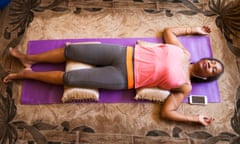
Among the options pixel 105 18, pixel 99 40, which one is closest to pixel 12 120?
pixel 99 40

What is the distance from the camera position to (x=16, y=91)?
68.3 inches

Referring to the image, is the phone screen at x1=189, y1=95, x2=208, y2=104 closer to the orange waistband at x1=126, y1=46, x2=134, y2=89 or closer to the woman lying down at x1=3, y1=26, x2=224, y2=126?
the woman lying down at x1=3, y1=26, x2=224, y2=126

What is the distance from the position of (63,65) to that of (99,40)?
306mm

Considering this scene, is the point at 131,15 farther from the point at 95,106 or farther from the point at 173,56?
the point at 95,106

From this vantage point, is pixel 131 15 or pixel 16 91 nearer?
pixel 16 91

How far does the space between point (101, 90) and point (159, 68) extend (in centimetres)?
40

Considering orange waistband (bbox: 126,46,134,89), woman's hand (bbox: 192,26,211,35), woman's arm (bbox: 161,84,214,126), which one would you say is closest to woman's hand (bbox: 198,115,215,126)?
woman's arm (bbox: 161,84,214,126)

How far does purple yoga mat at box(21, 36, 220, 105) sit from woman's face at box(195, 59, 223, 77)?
6.5 inches

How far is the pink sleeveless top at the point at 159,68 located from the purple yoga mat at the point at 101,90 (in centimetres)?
18

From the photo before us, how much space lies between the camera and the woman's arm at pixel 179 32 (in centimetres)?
182

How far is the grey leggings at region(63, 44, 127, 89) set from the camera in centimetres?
159

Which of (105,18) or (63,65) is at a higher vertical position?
(105,18)

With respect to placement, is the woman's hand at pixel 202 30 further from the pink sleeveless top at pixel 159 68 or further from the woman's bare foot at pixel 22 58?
the woman's bare foot at pixel 22 58

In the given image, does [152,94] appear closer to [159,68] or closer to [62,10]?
[159,68]
